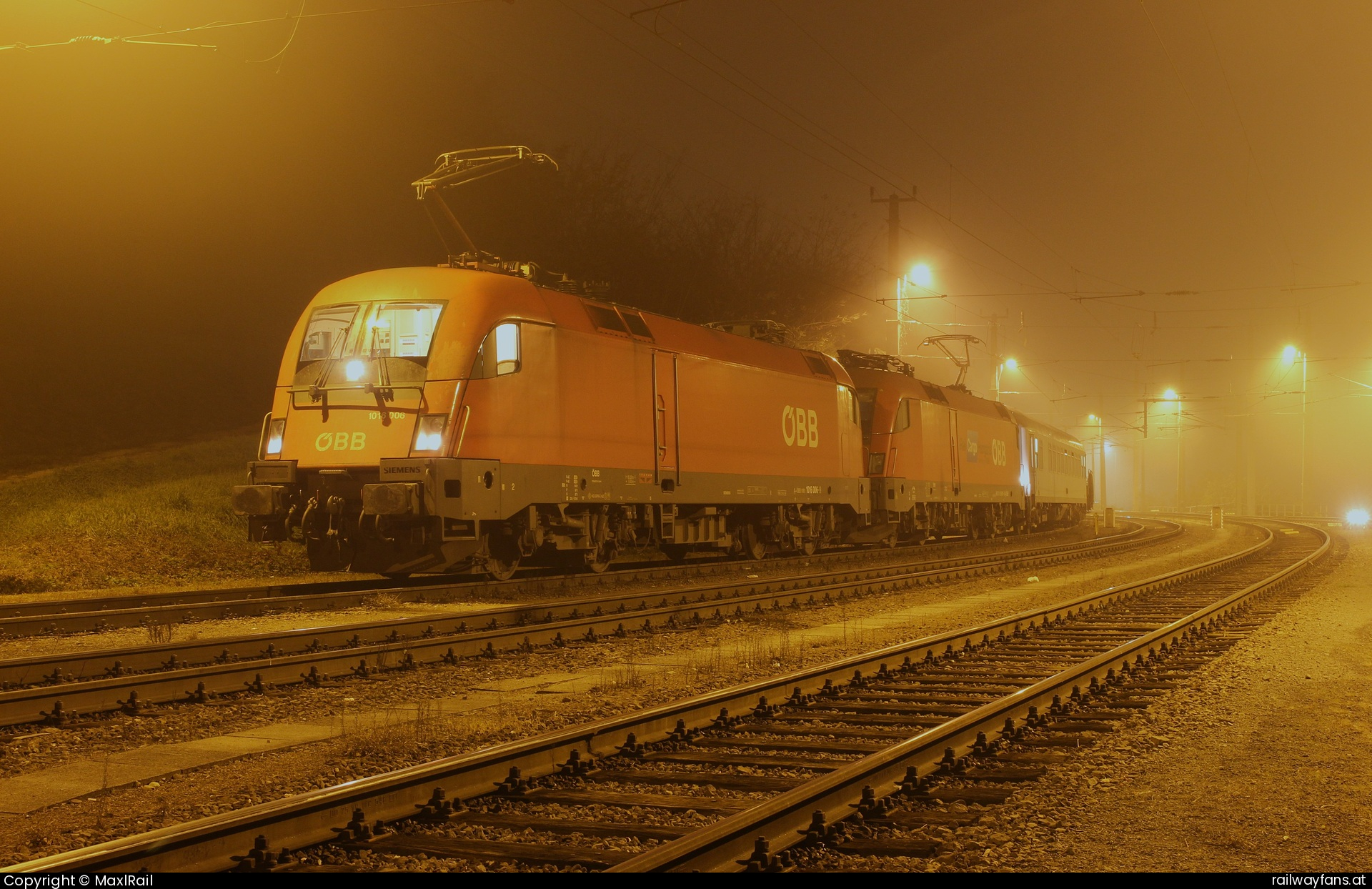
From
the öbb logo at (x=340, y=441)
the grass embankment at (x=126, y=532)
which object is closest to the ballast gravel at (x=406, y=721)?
the öbb logo at (x=340, y=441)

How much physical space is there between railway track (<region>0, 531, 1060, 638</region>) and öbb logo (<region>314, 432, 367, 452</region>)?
1.73 m

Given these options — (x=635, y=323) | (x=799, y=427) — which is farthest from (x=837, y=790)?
(x=799, y=427)

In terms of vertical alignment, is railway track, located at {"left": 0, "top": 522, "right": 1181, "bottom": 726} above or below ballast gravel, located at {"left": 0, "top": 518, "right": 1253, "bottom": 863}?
above

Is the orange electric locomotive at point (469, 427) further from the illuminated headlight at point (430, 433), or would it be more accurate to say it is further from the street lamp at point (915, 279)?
the street lamp at point (915, 279)

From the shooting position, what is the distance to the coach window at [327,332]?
1398 centimetres

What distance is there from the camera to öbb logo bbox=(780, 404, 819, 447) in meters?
20.5

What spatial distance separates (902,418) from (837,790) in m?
20.2

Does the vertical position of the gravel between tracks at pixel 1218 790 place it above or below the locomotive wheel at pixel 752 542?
below

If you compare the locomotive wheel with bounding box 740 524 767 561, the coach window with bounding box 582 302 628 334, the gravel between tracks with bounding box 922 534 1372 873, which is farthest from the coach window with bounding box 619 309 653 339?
the gravel between tracks with bounding box 922 534 1372 873

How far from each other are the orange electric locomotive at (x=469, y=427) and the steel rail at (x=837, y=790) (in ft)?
22.9

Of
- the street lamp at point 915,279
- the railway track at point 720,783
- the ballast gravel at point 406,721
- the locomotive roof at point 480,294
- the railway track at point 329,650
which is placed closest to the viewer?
the railway track at point 720,783

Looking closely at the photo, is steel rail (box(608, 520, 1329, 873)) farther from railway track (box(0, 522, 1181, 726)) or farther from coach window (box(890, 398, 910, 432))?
coach window (box(890, 398, 910, 432))

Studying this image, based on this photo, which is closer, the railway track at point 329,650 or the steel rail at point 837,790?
the steel rail at point 837,790

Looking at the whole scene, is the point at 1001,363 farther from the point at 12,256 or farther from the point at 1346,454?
the point at 1346,454
